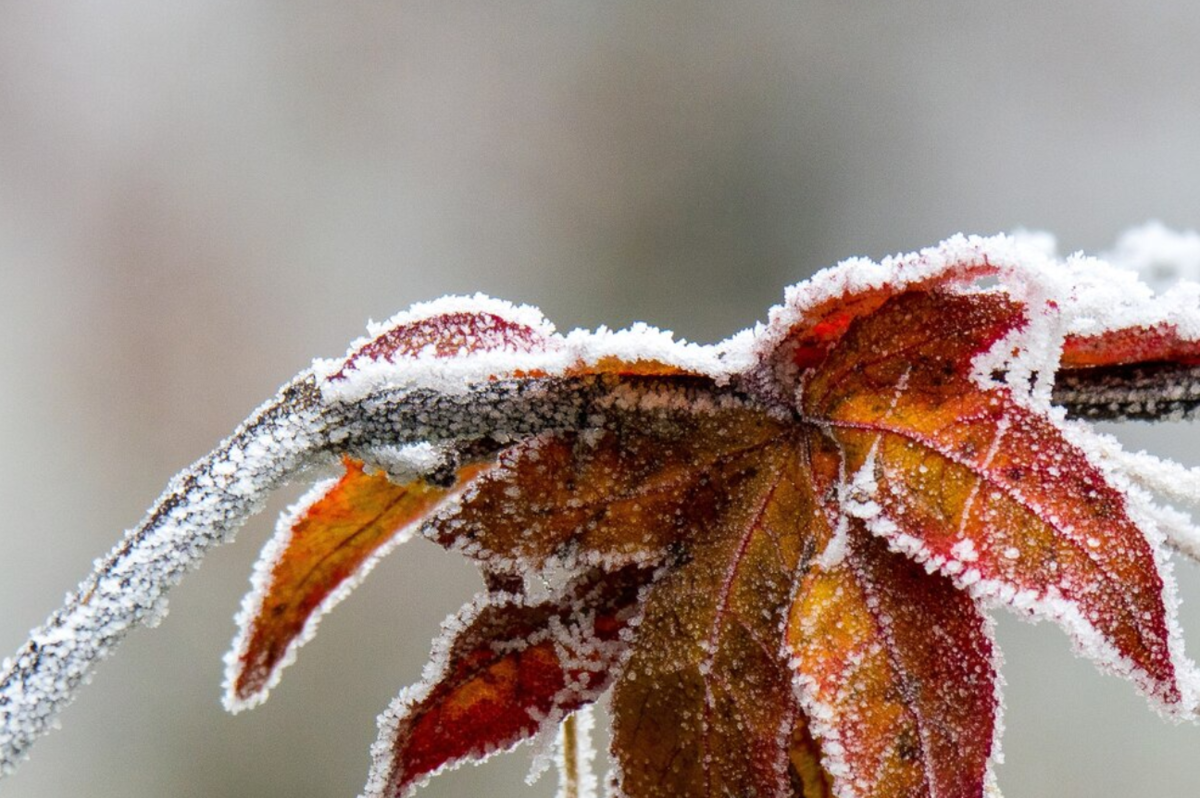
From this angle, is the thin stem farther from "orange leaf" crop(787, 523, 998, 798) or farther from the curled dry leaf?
"orange leaf" crop(787, 523, 998, 798)

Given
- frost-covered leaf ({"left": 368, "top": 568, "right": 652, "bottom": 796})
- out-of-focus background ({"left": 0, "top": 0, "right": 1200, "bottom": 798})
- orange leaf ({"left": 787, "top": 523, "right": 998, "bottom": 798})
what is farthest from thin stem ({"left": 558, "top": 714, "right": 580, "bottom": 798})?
out-of-focus background ({"left": 0, "top": 0, "right": 1200, "bottom": 798})

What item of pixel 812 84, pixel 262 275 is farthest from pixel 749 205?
pixel 262 275

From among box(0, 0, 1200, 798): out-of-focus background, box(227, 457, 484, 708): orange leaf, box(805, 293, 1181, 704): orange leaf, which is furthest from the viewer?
box(0, 0, 1200, 798): out-of-focus background

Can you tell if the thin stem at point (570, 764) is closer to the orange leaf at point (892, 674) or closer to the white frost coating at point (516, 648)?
the white frost coating at point (516, 648)

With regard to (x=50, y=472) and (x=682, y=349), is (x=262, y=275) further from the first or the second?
(x=682, y=349)

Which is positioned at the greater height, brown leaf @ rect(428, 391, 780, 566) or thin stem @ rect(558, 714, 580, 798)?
brown leaf @ rect(428, 391, 780, 566)

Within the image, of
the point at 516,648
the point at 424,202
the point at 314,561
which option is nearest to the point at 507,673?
the point at 516,648
